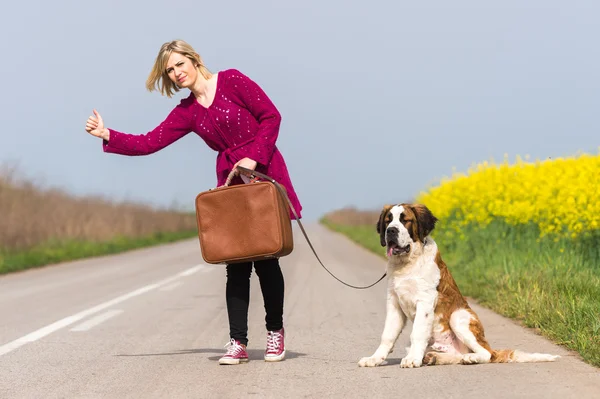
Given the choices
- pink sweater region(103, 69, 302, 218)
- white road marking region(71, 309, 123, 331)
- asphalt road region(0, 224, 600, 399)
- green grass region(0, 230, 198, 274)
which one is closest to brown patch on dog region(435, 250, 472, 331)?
asphalt road region(0, 224, 600, 399)

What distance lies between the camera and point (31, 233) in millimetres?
23641

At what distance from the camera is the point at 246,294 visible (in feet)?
22.4

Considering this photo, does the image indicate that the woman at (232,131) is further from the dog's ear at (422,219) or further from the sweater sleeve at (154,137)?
the dog's ear at (422,219)

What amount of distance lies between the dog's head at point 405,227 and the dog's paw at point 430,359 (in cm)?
73

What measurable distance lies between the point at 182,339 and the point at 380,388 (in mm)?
3112

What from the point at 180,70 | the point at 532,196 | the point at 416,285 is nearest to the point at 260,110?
the point at 180,70

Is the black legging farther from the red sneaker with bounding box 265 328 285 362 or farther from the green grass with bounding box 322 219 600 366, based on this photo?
the green grass with bounding box 322 219 600 366

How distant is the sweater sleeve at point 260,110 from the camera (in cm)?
650

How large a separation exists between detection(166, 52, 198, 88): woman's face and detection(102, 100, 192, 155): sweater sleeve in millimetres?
300

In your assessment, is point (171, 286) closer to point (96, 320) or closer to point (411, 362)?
point (96, 320)

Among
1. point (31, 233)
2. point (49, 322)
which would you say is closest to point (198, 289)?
point (49, 322)

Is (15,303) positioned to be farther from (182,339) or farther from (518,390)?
(518,390)

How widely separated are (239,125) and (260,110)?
18 cm

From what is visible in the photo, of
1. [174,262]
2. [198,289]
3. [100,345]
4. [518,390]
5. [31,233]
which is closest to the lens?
[518,390]
